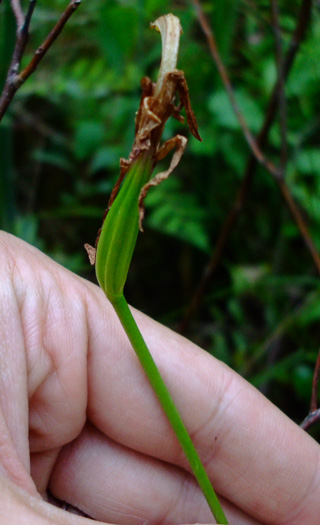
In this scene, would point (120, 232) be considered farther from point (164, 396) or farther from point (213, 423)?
point (213, 423)

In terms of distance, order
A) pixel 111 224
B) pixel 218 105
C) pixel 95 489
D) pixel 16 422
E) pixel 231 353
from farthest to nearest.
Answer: pixel 231 353 → pixel 218 105 → pixel 95 489 → pixel 16 422 → pixel 111 224

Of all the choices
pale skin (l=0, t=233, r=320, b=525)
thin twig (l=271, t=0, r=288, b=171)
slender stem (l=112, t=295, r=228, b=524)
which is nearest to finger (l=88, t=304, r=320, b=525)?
pale skin (l=0, t=233, r=320, b=525)

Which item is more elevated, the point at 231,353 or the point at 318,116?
the point at 318,116

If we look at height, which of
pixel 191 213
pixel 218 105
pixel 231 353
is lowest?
pixel 231 353

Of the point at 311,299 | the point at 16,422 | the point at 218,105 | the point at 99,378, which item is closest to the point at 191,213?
the point at 218,105

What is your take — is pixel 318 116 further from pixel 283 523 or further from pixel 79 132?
pixel 283 523

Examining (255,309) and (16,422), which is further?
(255,309)

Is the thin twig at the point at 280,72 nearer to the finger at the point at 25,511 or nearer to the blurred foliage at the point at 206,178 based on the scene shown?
the blurred foliage at the point at 206,178

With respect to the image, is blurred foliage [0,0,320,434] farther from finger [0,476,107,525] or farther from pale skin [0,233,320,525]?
finger [0,476,107,525]
